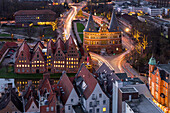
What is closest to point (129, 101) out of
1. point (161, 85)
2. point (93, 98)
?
point (93, 98)

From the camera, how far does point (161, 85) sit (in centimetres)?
6125

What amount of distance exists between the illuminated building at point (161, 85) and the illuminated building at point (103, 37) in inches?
1713

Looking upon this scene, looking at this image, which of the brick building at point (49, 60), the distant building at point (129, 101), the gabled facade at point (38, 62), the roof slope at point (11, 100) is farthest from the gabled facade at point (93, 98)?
the gabled facade at point (38, 62)

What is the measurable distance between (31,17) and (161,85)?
11025 cm

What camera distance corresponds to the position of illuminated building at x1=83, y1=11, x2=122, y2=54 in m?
107

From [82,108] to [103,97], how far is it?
4.10 metres

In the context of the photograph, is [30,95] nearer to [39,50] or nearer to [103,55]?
[39,50]

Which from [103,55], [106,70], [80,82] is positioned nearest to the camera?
[80,82]

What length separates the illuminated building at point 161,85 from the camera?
2349 inches

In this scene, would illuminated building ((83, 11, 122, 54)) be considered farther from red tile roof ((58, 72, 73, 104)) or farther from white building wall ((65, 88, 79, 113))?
white building wall ((65, 88, 79, 113))

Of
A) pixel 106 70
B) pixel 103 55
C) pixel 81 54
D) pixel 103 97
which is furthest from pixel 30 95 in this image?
pixel 103 55

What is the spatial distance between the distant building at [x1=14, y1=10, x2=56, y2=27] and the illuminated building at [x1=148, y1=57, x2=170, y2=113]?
Answer: 341ft

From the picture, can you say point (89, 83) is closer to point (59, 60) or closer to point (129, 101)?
point (129, 101)

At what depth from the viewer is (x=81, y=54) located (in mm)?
88500
